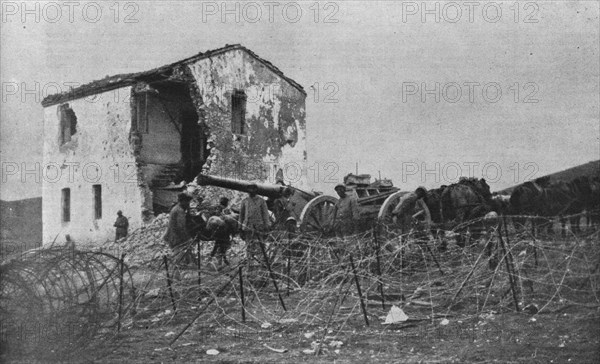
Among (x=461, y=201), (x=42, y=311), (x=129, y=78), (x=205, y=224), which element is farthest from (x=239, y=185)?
(x=129, y=78)

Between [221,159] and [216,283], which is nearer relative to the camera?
[216,283]

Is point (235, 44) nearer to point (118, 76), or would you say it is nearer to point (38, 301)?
point (118, 76)

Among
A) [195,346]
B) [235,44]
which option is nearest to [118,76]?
[235,44]

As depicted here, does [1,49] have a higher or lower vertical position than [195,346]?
higher

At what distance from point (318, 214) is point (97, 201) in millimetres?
11617

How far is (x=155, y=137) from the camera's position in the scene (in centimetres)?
2075

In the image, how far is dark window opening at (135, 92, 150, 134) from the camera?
66.2ft

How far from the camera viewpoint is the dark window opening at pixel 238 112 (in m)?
21.2

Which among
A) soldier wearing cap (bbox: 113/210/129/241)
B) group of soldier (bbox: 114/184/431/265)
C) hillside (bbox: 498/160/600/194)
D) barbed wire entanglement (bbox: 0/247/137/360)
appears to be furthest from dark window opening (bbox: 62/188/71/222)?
barbed wire entanglement (bbox: 0/247/137/360)

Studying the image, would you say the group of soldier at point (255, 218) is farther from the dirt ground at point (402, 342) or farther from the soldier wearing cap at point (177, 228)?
the dirt ground at point (402, 342)

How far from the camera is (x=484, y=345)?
5961 mm

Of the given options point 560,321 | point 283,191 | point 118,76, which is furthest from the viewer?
point 118,76

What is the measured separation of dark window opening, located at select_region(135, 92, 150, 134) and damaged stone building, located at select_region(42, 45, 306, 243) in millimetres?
32

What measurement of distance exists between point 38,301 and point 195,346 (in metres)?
1.66
